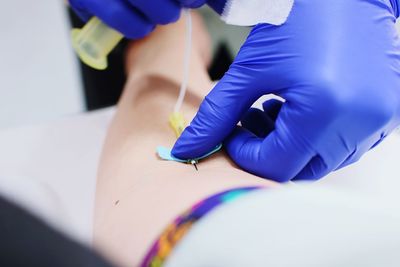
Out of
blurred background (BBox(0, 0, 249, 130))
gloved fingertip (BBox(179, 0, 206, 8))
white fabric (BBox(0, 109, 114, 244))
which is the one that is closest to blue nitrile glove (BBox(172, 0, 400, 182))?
gloved fingertip (BBox(179, 0, 206, 8))

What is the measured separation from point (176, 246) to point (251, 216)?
0.07m

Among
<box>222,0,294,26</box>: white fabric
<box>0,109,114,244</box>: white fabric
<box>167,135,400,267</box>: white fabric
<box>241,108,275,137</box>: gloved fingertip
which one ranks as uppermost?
<box>222,0,294,26</box>: white fabric

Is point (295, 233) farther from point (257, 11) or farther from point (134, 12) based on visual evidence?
point (134, 12)

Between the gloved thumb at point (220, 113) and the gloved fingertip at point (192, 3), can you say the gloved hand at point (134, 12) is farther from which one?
the gloved thumb at point (220, 113)

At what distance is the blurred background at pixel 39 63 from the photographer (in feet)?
5.23

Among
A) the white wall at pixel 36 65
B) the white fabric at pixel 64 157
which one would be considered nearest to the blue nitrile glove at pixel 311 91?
the white fabric at pixel 64 157

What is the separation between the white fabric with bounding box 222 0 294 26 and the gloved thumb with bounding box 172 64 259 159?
71 mm

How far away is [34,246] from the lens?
1.12ft

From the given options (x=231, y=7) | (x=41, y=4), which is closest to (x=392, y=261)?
(x=231, y=7)

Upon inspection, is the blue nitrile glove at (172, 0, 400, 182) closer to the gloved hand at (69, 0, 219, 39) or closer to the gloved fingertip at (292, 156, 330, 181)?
the gloved fingertip at (292, 156, 330, 181)

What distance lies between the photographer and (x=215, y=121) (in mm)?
734

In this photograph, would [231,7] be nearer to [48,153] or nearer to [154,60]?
[154,60]

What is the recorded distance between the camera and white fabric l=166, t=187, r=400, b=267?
1.37ft

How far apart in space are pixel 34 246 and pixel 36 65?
1443mm
